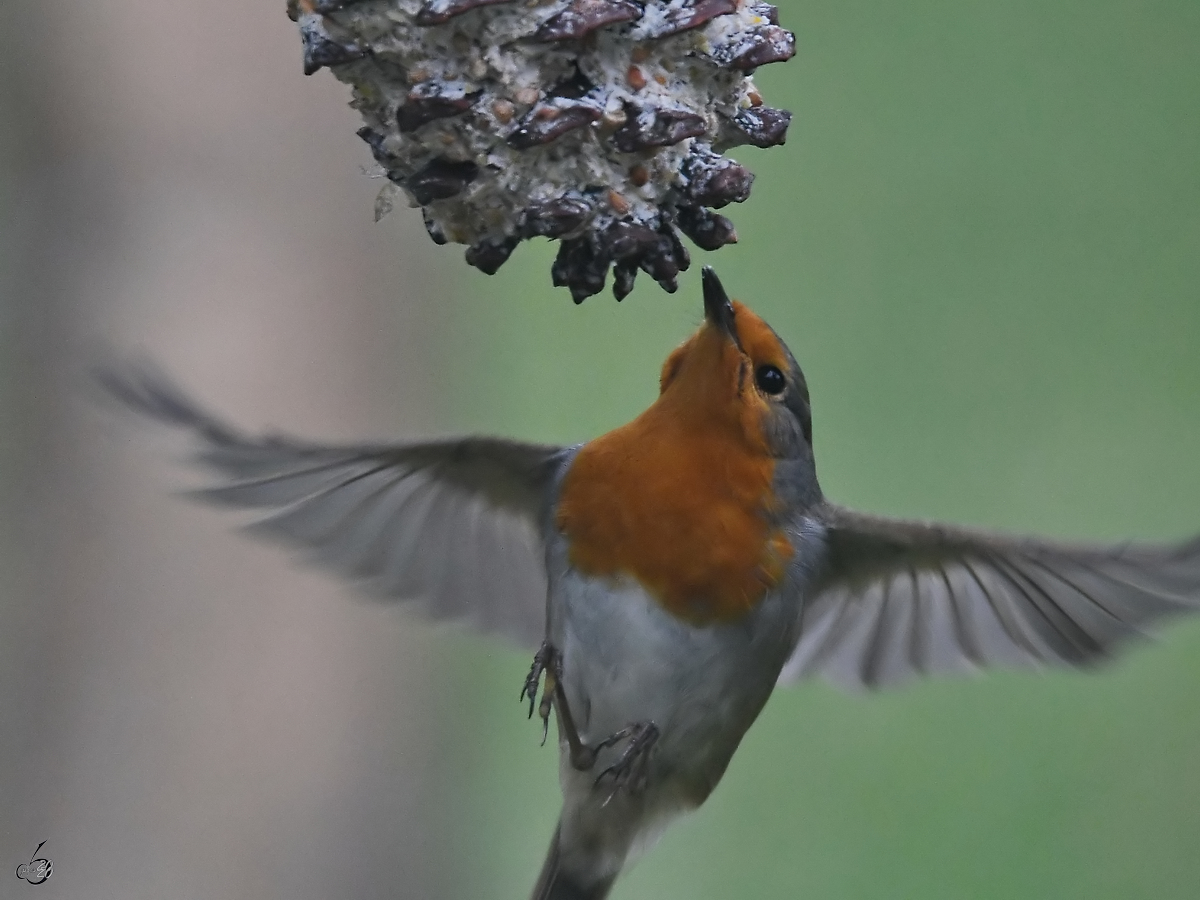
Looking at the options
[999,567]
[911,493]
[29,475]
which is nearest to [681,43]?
[999,567]

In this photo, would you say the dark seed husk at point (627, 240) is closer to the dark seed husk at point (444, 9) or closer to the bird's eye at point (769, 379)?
the dark seed husk at point (444, 9)

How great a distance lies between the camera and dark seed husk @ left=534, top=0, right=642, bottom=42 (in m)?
1.13

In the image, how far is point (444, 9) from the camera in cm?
112

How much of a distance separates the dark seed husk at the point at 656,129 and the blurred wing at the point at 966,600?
71 cm

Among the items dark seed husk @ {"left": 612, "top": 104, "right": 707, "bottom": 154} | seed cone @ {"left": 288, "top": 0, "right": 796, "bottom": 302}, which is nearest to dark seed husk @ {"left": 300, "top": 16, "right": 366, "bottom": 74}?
seed cone @ {"left": 288, "top": 0, "right": 796, "bottom": 302}

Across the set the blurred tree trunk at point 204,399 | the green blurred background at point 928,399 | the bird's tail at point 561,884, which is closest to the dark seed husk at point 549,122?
the blurred tree trunk at point 204,399

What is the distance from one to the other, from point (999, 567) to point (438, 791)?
1.50 metres

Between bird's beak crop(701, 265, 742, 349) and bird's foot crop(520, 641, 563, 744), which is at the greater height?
bird's beak crop(701, 265, 742, 349)

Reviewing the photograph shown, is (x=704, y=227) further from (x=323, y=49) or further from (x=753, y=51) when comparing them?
(x=323, y=49)

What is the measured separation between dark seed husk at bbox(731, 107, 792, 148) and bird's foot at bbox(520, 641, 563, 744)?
618 millimetres

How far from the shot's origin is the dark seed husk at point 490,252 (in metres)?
1.27

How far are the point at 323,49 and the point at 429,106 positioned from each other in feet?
0.30

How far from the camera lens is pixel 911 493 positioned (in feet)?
12.1

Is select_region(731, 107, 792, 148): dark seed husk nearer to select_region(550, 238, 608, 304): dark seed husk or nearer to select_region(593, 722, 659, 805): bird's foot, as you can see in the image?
select_region(550, 238, 608, 304): dark seed husk
